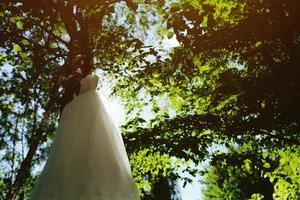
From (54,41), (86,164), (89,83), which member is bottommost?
(86,164)

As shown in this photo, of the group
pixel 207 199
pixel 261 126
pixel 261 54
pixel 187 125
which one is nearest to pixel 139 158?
pixel 187 125

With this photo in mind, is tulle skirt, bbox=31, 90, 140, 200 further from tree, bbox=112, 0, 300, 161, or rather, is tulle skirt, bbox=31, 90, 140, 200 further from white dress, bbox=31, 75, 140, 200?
tree, bbox=112, 0, 300, 161

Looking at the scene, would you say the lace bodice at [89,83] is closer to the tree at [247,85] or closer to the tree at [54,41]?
the tree at [54,41]

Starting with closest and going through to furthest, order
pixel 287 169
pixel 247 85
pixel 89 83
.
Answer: pixel 89 83, pixel 247 85, pixel 287 169

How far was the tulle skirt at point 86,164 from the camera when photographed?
14.1 ft

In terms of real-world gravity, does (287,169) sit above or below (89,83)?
above

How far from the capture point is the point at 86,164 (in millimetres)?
4410

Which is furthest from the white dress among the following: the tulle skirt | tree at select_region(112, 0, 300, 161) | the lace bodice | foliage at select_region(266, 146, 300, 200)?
foliage at select_region(266, 146, 300, 200)

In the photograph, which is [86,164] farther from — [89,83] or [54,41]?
[54,41]

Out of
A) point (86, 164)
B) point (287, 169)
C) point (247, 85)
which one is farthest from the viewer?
point (287, 169)

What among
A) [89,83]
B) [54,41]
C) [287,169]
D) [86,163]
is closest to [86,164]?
[86,163]

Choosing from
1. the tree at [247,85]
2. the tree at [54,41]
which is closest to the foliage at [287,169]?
the tree at [247,85]

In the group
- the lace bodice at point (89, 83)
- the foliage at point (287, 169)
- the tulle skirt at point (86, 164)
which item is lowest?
the tulle skirt at point (86, 164)

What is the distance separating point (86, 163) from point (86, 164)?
0.04 feet
